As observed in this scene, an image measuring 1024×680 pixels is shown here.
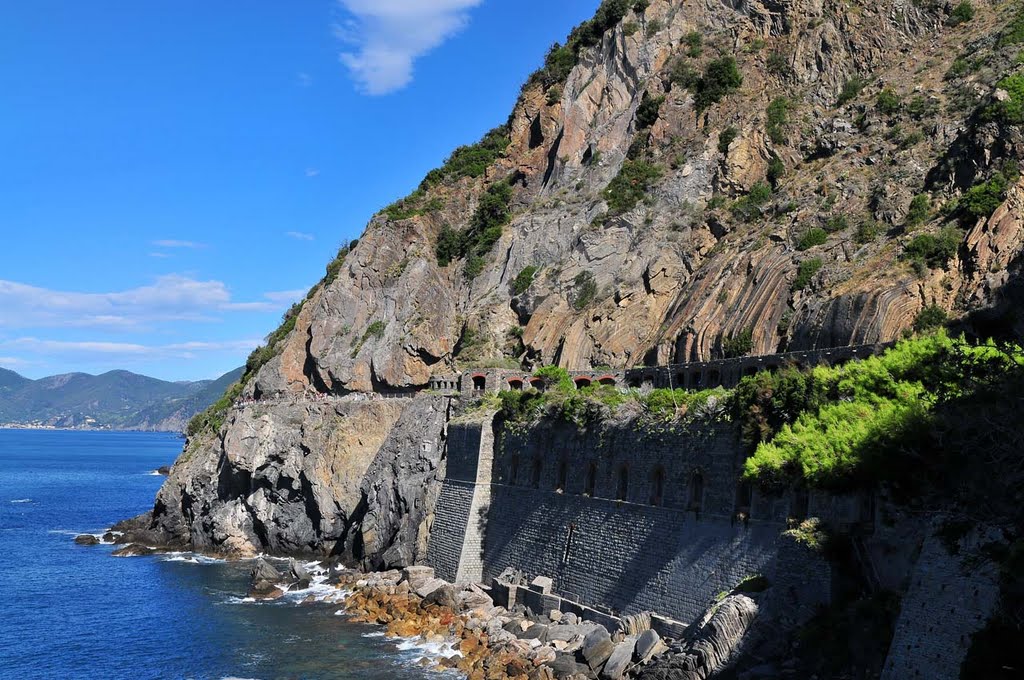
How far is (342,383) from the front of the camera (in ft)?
200

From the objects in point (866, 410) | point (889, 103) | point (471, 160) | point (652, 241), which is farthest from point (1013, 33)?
point (471, 160)

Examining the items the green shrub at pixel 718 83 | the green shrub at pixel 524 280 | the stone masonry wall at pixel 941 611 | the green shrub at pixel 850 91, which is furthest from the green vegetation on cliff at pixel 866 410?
Result: the green shrub at pixel 718 83

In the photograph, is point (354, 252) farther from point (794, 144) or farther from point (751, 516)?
point (751, 516)

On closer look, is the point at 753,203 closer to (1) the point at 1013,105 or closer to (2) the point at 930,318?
(1) the point at 1013,105

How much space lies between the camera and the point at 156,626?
4006 cm

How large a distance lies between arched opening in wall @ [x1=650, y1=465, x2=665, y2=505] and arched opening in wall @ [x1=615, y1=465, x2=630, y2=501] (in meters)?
1.41

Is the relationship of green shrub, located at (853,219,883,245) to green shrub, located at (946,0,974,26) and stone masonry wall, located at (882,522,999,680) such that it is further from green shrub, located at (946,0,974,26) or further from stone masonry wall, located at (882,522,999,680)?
stone masonry wall, located at (882,522,999,680)

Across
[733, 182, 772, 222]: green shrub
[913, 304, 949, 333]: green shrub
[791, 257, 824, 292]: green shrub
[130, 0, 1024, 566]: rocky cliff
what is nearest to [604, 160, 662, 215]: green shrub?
[130, 0, 1024, 566]: rocky cliff

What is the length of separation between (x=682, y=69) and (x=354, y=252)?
25.9 metres

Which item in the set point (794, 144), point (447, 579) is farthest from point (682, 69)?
point (447, 579)

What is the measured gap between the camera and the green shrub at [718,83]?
63.8m

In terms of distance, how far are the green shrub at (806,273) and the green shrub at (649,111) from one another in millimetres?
23231

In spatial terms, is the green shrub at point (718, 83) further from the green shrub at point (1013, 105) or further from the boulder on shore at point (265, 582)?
the boulder on shore at point (265, 582)

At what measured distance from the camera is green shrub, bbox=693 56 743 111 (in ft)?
209
